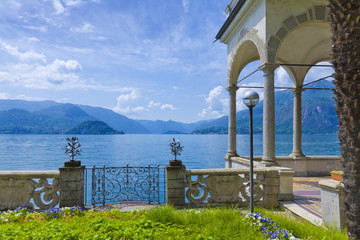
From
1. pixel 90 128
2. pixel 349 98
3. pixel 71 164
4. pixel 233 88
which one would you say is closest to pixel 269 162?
pixel 349 98

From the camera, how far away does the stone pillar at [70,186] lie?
665 cm

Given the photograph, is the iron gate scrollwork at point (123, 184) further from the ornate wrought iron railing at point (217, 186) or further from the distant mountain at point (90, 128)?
the distant mountain at point (90, 128)

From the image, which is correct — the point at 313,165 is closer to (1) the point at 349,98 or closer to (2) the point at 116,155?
(1) the point at 349,98

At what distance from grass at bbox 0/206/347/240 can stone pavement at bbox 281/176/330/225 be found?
1144mm

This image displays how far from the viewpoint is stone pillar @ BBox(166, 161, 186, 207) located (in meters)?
6.80

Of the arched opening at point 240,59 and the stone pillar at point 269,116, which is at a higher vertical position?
the arched opening at point 240,59

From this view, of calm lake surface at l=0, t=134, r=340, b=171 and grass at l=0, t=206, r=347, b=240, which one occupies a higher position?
grass at l=0, t=206, r=347, b=240

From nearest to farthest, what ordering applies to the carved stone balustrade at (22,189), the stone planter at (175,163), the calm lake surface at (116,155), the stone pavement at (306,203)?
the stone pavement at (306,203), the carved stone balustrade at (22,189), the stone planter at (175,163), the calm lake surface at (116,155)

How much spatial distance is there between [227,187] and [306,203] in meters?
2.51

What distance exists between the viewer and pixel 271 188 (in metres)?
7.28

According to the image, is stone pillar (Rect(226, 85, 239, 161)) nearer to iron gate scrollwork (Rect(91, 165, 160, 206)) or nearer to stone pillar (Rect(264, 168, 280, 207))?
stone pillar (Rect(264, 168, 280, 207))

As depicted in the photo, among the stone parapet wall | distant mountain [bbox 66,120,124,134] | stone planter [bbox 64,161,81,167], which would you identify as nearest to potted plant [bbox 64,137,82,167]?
stone planter [bbox 64,161,81,167]

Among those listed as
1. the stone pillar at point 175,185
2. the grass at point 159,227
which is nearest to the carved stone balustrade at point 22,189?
the grass at point 159,227

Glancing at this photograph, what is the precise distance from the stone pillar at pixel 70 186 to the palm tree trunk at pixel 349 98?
21.2 feet
